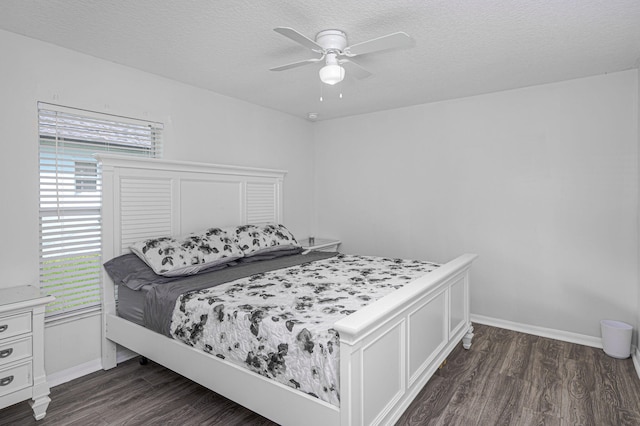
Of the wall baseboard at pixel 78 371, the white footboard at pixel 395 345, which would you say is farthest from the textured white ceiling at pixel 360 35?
the wall baseboard at pixel 78 371

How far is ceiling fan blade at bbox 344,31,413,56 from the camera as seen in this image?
193cm

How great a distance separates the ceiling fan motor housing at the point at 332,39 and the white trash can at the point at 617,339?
3.16m

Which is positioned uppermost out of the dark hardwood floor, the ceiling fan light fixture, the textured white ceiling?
the textured white ceiling

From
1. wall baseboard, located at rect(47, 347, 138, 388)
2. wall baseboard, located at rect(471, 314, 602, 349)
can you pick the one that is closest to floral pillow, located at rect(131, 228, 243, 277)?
wall baseboard, located at rect(47, 347, 138, 388)

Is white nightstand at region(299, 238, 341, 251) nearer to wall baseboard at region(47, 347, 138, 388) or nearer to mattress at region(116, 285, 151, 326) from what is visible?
mattress at region(116, 285, 151, 326)

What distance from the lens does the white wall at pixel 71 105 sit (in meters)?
2.41

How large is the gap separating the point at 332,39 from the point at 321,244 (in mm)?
2680

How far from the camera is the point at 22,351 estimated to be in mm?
2133

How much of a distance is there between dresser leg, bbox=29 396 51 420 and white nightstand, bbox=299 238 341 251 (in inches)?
105

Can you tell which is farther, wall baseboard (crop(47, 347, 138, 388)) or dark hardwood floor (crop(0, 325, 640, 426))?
wall baseboard (crop(47, 347, 138, 388))

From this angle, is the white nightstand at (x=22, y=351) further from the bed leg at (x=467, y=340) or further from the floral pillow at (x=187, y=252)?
the bed leg at (x=467, y=340)

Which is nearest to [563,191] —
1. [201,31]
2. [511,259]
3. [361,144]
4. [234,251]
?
[511,259]

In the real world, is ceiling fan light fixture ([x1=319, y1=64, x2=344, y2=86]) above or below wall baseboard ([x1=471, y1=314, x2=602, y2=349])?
above

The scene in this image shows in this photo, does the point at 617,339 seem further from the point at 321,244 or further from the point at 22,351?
the point at 22,351
